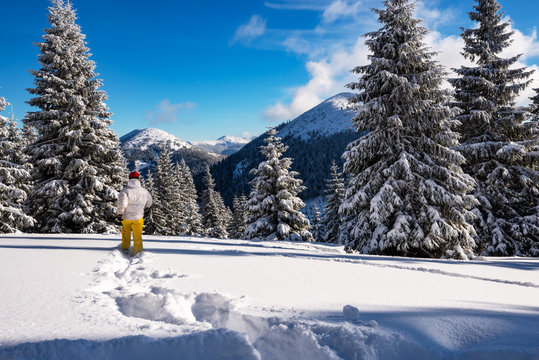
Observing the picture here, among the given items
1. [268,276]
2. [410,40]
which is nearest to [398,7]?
[410,40]

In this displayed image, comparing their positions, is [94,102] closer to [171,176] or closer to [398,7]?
[398,7]

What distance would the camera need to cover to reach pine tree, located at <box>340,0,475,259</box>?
10.8m

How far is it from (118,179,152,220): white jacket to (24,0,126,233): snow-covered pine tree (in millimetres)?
9837

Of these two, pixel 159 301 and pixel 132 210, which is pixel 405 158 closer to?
pixel 132 210

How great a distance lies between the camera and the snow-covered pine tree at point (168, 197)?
1412 inches

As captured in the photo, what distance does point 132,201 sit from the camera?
6848 mm

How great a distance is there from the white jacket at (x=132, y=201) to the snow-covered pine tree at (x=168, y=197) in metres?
28.9

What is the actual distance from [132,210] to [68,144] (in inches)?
437

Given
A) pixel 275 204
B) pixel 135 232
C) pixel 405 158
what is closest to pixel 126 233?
pixel 135 232

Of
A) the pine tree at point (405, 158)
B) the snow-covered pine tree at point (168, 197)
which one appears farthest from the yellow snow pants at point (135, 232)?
the snow-covered pine tree at point (168, 197)

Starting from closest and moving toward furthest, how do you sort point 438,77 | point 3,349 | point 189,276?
point 3,349 → point 189,276 → point 438,77

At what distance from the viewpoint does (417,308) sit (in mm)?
3445

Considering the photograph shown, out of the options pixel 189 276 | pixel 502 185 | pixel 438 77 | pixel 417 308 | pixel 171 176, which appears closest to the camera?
pixel 417 308

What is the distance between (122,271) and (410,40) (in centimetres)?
1301
